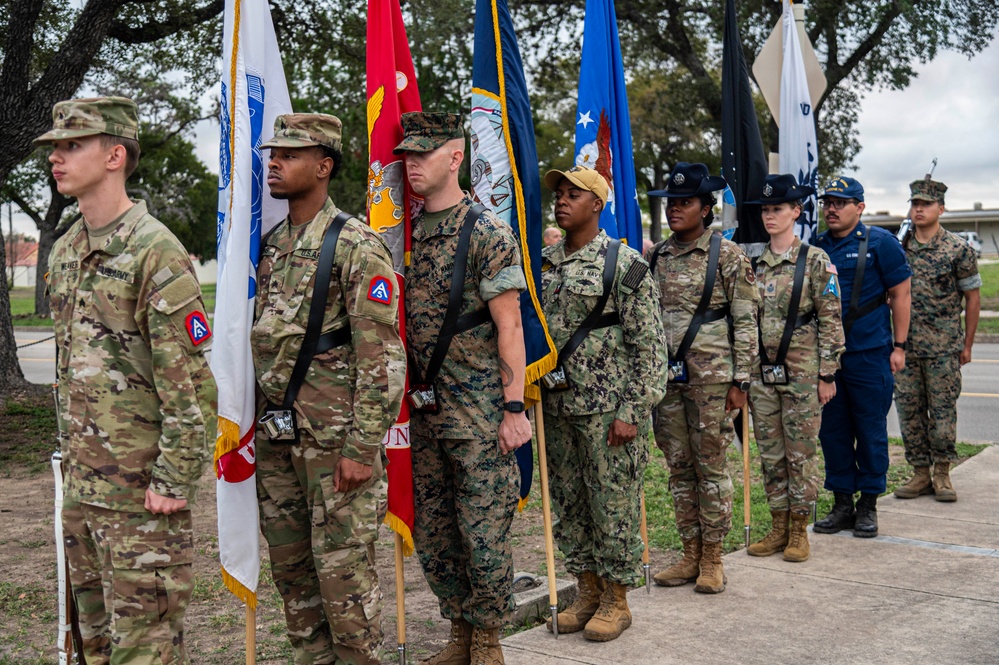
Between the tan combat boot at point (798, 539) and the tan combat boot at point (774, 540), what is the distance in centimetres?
8

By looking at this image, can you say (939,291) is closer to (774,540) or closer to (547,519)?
(774,540)

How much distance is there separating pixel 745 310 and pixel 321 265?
2.82 m

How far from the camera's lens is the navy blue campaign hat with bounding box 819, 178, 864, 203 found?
6645mm

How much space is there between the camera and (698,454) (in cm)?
562

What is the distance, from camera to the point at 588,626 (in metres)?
4.79

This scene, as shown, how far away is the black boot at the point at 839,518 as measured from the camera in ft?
22.2

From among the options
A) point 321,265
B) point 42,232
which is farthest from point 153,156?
point 321,265

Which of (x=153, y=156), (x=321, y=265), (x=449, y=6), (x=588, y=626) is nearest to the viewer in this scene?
(x=321, y=265)

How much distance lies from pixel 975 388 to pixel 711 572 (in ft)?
30.9

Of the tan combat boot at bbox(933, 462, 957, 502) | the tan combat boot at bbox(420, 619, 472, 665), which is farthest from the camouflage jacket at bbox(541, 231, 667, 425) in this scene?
the tan combat boot at bbox(933, 462, 957, 502)

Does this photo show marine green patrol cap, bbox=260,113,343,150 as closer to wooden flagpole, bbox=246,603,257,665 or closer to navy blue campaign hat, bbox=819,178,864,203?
wooden flagpole, bbox=246,603,257,665

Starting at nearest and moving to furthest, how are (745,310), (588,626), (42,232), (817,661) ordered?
(817,661), (588,626), (745,310), (42,232)

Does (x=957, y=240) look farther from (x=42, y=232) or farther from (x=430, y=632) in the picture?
(x=42, y=232)

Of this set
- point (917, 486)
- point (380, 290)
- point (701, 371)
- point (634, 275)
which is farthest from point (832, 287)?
point (380, 290)
